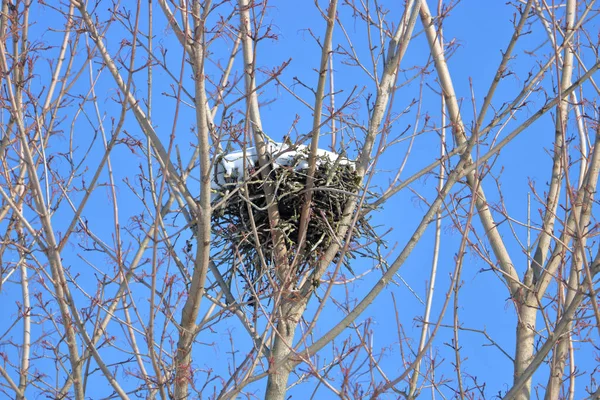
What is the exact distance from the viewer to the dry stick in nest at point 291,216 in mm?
3758

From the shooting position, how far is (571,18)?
411 centimetres

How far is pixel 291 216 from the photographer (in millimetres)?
3854

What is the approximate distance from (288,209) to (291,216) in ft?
0.17

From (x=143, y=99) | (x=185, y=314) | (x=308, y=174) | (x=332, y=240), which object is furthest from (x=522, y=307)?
(x=143, y=99)

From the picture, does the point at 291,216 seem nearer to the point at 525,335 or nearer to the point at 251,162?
the point at 251,162

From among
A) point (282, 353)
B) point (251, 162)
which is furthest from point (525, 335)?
point (251, 162)

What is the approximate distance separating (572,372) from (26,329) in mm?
2781

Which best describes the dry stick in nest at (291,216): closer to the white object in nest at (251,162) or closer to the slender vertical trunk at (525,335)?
the white object in nest at (251,162)

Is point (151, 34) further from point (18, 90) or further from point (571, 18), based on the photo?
point (571, 18)

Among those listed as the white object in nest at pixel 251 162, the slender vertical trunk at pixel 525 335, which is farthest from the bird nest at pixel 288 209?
the slender vertical trunk at pixel 525 335

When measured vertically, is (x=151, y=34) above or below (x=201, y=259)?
above

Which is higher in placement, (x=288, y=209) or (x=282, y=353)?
(x=288, y=209)

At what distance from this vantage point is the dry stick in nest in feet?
12.3

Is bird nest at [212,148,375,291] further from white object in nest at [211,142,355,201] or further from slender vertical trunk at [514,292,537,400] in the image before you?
slender vertical trunk at [514,292,537,400]
